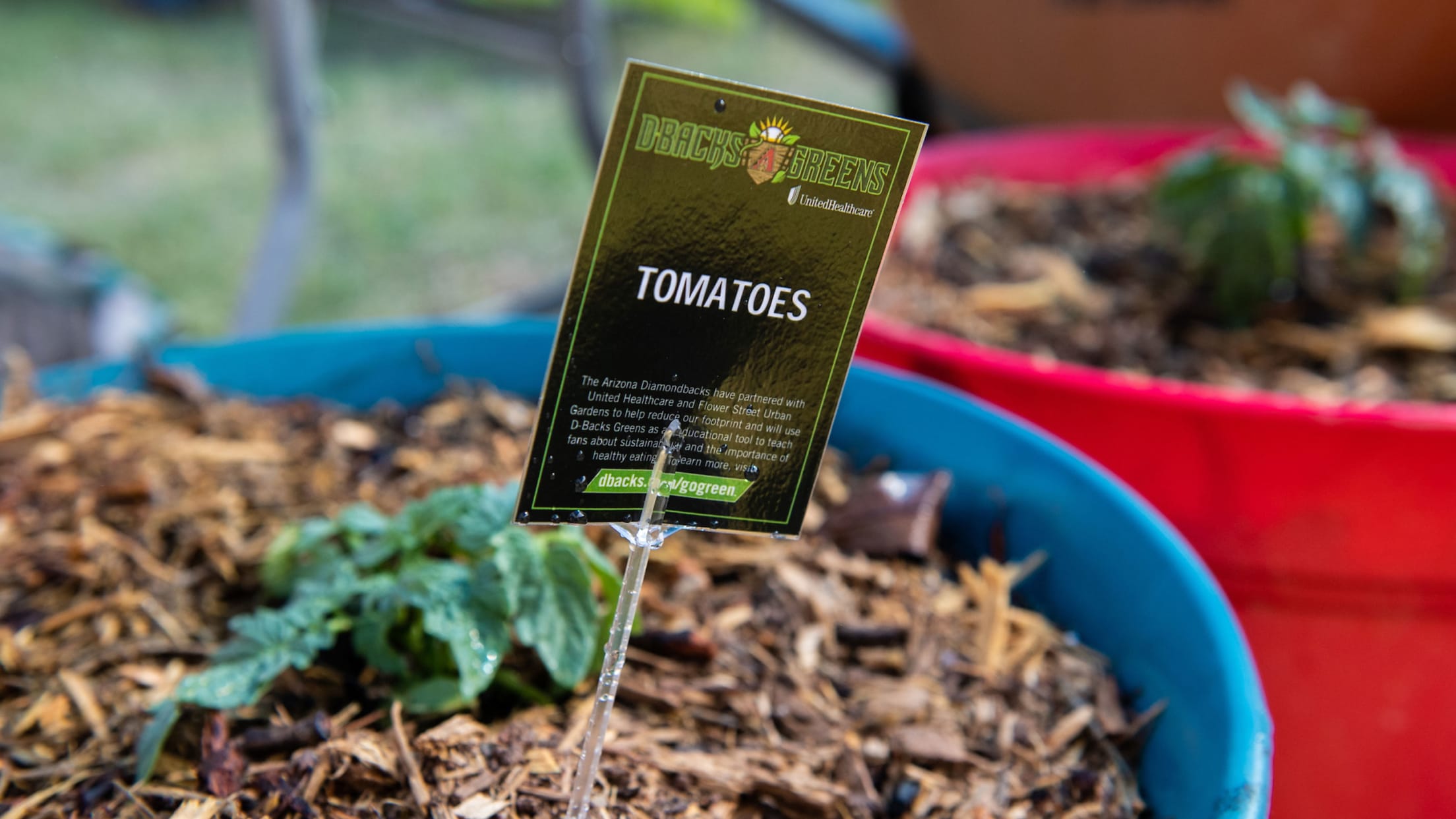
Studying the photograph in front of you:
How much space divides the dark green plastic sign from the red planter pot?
66 centimetres

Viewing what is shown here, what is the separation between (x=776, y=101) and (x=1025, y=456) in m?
0.69

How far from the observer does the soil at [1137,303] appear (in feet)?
6.17

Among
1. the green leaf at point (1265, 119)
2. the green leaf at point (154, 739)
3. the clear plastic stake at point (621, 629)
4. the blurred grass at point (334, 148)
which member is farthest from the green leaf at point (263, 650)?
the blurred grass at point (334, 148)

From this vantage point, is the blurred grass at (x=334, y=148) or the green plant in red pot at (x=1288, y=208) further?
the blurred grass at (x=334, y=148)

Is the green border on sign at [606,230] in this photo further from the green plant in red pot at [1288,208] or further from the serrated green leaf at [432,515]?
the green plant in red pot at [1288,208]

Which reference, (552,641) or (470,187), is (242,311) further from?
(470,187)

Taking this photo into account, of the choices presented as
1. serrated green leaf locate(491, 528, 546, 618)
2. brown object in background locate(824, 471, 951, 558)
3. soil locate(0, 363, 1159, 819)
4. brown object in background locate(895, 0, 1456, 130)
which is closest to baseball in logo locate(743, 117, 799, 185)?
serrated green leaf locate(491, 528, 546, 618)

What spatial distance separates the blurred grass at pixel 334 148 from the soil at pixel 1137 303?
1650mm

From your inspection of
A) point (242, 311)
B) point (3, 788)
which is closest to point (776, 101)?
point (3, 788)

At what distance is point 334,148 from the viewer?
15.9 feet

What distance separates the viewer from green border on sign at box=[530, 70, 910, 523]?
0.69 meters

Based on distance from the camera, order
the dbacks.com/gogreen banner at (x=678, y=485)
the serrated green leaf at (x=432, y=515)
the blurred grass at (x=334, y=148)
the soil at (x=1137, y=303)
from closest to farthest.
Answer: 1. the dbacks.com/gogreen banner at (x=678, y=485)
2. the serrated green leaf at (x=432, y=515)
3. the soil at (x=1137, y=303)
4. the blurred grass at (x=334, y=148)

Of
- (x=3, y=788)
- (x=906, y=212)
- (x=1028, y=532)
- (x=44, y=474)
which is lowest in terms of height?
(x=3, y=788)

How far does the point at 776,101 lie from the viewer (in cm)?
71
